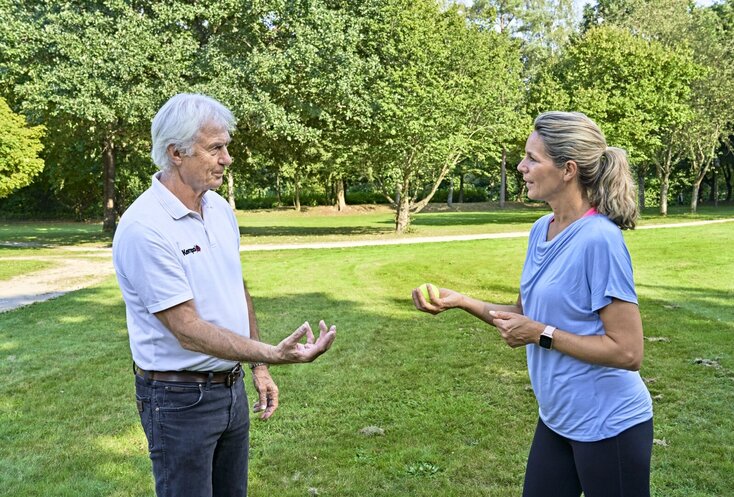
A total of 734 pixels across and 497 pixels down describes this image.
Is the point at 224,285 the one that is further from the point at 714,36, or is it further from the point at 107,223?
the point at 714,36

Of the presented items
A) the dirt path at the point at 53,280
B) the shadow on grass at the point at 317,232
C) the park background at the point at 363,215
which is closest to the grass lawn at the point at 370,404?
the park background at the point at 363,215

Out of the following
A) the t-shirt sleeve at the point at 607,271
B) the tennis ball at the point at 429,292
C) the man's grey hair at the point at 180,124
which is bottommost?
the tennis ball at the point at 429,292

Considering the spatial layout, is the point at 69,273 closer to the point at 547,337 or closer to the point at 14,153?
the point at 14,153

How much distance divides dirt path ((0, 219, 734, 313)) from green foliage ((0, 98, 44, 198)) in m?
2.40

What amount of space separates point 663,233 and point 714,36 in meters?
20.9

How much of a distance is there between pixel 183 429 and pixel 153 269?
2.11 feet

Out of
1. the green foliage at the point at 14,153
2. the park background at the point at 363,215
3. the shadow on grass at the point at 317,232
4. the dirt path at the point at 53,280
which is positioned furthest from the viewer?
the shadow on grass at the point at 317,232

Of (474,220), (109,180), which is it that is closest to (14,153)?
(109,180)

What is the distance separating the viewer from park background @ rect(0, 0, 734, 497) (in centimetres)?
510

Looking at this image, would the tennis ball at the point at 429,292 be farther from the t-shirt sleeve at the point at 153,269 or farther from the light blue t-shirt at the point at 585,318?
the t-shirt sleeve at the point at 153,269

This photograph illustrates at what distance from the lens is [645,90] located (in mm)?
33531

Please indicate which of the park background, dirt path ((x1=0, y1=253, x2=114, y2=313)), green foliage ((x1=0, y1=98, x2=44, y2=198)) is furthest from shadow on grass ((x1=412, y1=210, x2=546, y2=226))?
dirt path ((x1=0, y1=253, x2=114, y2=313))

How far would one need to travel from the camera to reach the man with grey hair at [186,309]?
2.40 m

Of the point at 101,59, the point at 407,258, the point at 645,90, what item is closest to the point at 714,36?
the point at 645,90
